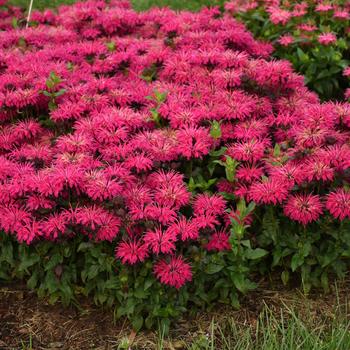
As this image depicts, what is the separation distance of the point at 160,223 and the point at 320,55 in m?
2.55

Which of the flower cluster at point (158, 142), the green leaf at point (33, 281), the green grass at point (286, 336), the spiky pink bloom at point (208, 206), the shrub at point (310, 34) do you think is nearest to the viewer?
the green grass at point (286, 336)

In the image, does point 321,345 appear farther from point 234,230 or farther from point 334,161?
point 334,161

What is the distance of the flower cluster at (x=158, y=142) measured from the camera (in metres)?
2.97

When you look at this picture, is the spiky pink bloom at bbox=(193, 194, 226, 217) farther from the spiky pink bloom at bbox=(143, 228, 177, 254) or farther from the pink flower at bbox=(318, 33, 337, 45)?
the pink flower at bbox=(318, 33, 337, 45)

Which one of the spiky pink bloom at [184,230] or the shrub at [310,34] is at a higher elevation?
the shrub at [310,34]

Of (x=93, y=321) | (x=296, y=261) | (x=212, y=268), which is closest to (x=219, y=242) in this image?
(x=212, y=268)

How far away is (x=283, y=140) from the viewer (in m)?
3.67

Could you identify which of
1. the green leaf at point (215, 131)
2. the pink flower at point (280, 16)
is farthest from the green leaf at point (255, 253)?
the pink flower at point (280, 16)

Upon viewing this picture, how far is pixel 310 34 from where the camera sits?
4.93 m

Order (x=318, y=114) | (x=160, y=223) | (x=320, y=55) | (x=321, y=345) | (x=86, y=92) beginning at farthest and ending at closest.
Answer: (x=320, y=55) → (x=86, y=92) → (x=318, y=114) → (x=160, y=223) → (x=321, y=345)

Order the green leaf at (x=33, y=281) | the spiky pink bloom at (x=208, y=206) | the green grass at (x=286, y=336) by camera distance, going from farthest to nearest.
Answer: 1. the green leaf at (x=33, y=281)
2. the spiky pink bloom at (x=208, y=206)
3. the green grass at (x=286, y=336)

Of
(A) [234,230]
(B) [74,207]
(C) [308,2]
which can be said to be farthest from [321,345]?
(C) [308,2]

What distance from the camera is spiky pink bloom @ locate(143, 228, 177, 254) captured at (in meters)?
2.84

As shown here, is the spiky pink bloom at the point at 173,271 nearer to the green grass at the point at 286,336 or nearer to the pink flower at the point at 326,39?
the green grass at the point at 286,336
